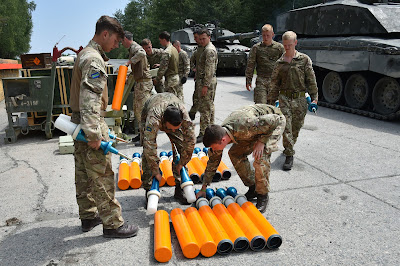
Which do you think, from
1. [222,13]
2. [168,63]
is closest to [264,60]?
[168,63]

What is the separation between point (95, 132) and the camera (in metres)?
3.20

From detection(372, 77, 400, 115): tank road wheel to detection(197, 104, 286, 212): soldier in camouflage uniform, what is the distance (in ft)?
20.0

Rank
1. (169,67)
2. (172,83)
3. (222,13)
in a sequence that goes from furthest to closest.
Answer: (222,13) < (172,83) < (169,67)

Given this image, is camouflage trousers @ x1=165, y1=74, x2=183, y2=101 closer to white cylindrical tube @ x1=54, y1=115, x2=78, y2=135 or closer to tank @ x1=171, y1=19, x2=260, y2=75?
white cylindrical tube @ x1=54, y1=115, x2=78, y2=135

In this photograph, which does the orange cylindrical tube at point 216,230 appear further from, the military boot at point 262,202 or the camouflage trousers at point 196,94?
the camouflage trousers at point 196,94

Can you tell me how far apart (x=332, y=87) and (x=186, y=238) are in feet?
30.0

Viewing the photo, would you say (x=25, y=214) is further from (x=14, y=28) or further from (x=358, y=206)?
(x=14, y=28)

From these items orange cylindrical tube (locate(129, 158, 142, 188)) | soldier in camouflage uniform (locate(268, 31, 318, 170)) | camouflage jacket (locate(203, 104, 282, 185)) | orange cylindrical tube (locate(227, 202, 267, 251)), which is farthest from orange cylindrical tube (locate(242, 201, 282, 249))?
soldier in camouflage uniform (locate(268, 31, 318, 170))

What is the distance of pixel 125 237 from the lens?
145 inches

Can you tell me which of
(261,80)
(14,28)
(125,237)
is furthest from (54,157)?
(14,28)

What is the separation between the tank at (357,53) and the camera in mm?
8930

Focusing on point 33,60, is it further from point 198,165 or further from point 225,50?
point 225,50

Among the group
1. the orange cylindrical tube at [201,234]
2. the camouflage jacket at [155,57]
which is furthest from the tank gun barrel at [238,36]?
the orange cylindrical tube at [201,234]

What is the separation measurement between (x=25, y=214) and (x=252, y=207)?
2620 millimetres
